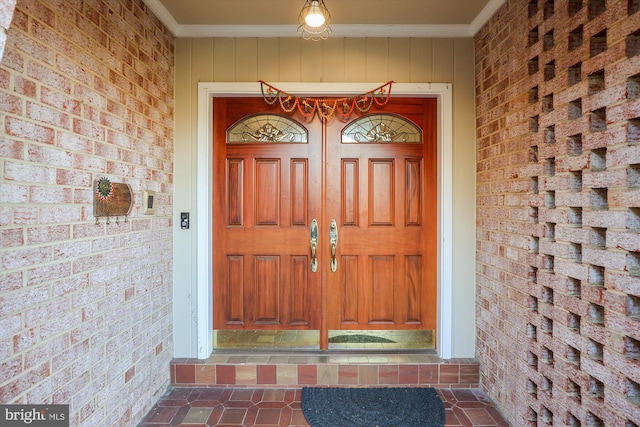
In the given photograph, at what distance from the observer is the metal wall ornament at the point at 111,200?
1.71 meters

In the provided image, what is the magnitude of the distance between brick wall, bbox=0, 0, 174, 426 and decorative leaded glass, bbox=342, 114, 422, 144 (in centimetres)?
132

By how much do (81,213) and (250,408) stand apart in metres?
1.49

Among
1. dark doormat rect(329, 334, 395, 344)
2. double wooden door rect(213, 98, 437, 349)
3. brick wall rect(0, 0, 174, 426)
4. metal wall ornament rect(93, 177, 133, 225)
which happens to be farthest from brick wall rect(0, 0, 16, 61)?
dark doormat rect(329, 334, 395, 344)

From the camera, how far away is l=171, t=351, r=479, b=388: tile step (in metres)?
2.42

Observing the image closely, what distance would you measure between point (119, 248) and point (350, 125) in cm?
170

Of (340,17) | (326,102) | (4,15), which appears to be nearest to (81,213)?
(4,15)

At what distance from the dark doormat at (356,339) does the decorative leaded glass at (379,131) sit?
145 cm

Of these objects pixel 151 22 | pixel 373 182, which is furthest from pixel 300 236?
pixel 151 22

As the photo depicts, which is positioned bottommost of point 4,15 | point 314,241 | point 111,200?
point 314,241

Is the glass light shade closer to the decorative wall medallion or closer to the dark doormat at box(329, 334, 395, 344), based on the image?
the decorative wall medallion

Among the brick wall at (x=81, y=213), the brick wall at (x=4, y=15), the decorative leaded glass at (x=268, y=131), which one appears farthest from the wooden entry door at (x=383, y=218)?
the brick wall at (x=4, y=15)

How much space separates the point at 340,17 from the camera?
2.34 metres

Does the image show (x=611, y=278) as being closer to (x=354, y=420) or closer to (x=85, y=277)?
(x=354, y=420)

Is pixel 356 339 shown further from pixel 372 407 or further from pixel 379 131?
pixel 379 131
